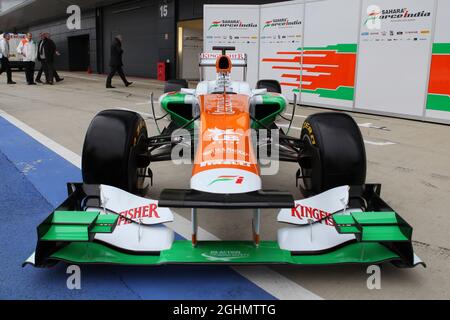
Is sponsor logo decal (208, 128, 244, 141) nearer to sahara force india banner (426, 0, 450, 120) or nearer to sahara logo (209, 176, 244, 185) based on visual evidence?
sahara logo (209, 176, 244, 185)

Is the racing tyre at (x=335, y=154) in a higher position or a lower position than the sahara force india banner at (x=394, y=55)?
lower

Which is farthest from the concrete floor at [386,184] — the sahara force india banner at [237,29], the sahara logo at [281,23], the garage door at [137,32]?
the garage door at [137,32]

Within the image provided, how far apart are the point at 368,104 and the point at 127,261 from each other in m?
8.04

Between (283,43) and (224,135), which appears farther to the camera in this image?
(283,43)

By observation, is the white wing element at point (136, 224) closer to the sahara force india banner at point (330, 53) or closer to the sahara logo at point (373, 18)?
the sahara logo at point (373, 18)

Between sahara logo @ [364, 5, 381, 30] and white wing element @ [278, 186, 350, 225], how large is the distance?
7.03 metres

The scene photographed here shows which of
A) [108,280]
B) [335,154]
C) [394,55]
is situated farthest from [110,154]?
[394,55]

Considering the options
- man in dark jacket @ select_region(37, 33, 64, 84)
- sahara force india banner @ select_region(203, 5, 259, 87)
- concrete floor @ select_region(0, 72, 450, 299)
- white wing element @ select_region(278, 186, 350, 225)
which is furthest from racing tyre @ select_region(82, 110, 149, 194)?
man in dark jacket @ select_region(37, 33, 64, 84)

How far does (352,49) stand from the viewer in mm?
9594

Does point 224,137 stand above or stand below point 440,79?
below

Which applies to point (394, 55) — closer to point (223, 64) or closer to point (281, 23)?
point (281, 23)

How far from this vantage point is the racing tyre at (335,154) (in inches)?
126

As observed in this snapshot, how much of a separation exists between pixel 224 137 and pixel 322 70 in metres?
7.97

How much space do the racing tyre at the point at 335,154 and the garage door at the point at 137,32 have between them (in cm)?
1776
